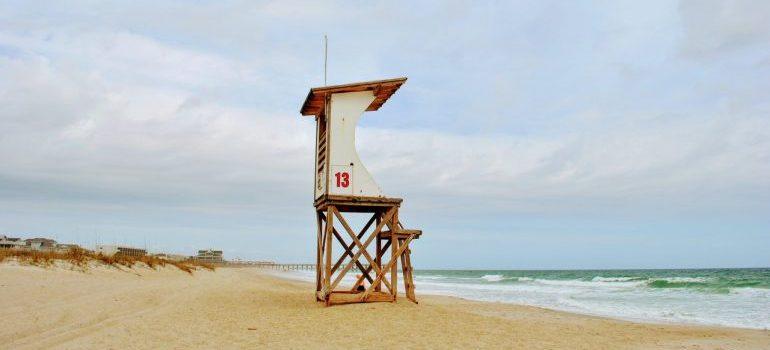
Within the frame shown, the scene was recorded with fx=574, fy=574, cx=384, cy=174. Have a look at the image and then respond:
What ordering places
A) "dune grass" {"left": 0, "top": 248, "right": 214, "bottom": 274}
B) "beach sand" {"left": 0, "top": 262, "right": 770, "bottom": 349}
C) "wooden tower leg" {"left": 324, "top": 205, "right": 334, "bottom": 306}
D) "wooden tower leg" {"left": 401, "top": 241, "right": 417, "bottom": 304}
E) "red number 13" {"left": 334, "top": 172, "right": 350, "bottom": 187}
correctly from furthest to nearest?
"dune grass" {"left": 0, "top": 248, "right": 214, "bottom": 274} < "wooden tower leg" {"left": 401, "top": 241, "right": 417, "bottom": 304} < "red number 13" {"left": 334, "top": 172, "right": 350, "bottom": 187} < "wooden tower leg" {"left": 324, "top": 205, "right": 334, "bottom": 306} < "beach sand" {"left": 0, "top": 262, "right": 770, "bottom": 349}

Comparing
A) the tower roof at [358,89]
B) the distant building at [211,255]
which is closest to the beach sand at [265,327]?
the tower roof at [358,89]

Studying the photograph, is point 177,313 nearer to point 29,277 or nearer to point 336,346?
point 336,346

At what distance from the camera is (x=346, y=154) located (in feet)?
45.0

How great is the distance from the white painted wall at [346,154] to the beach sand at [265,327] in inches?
106

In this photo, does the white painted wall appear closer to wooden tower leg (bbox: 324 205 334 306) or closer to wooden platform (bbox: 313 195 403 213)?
wooden platform (bbox: 313 195 403 213)

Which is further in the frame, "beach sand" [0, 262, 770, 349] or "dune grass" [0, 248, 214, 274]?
"dune grass" [0, 248, 214, 274]

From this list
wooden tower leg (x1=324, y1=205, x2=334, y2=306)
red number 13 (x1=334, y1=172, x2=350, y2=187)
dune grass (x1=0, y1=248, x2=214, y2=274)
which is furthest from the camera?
dune grass (x1=0, y1=248, x2=214, y2=274)

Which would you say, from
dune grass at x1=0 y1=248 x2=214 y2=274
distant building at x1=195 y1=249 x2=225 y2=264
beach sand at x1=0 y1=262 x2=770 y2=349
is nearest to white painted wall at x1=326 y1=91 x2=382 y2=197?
beach sand at x1=0 y1=262 x2=770 y2=349

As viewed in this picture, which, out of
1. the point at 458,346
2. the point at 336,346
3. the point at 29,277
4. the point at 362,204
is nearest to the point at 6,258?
the point at 29,277

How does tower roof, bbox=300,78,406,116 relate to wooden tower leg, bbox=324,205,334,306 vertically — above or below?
above

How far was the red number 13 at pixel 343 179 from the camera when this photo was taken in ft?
44.4

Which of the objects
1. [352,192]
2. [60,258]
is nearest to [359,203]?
[352,192]

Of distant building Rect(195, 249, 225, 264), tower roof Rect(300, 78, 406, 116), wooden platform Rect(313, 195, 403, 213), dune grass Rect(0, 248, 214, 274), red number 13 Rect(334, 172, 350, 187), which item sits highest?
tower roof Rect(300, 78, 406, 116)

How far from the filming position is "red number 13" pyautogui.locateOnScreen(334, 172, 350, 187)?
532 inches
